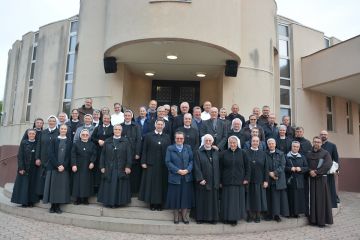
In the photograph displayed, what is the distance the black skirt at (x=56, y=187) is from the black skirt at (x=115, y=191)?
788 mm

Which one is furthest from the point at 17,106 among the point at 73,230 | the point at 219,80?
the point at 73,230

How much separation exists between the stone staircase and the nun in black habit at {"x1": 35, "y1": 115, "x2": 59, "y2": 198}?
554 mm

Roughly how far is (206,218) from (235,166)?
1.19 meters

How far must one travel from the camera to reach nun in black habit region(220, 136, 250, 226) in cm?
699

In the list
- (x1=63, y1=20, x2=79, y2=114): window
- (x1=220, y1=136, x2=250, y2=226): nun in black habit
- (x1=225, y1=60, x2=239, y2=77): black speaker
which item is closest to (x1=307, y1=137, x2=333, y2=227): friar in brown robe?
(x1=220, y1=136, x2=250, y2=226): nun in black habit

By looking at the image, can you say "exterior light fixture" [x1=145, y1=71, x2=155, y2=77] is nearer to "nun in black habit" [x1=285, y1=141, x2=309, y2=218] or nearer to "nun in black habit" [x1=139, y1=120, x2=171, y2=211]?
"nun in black habit" [x1=139, y1=120, x2=171, y2=211]

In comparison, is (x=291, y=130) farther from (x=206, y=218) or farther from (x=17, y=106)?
(x=17, y=106)

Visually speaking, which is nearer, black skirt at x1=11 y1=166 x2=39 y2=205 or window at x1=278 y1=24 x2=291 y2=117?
black skirt at x1=11 y1=166 x2=39 y2=205

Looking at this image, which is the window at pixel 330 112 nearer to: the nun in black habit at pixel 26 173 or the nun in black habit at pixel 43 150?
the nun in black habit at pixel 43 150

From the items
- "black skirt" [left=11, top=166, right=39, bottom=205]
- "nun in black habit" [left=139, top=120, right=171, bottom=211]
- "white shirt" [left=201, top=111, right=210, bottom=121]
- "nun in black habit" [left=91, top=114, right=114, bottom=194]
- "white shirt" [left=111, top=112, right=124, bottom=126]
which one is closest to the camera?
"nun in black habit" [left=139, top=120, right=171, bottom=211]

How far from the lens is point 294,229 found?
7449mm

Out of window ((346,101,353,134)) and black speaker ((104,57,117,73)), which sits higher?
black speaker ((104,57,117,73))

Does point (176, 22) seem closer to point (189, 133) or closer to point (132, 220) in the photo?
point (189, 133)

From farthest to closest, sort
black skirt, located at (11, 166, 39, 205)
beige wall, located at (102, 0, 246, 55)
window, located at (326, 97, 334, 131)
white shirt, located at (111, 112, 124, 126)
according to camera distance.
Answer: window, located at (326, 97, 334, 131) < beige wall, located at (102, 0, 246, 55) < white shirt, located at (111, 112, 124, 126) < black skirt, located at (11, 166, 39, 205)
